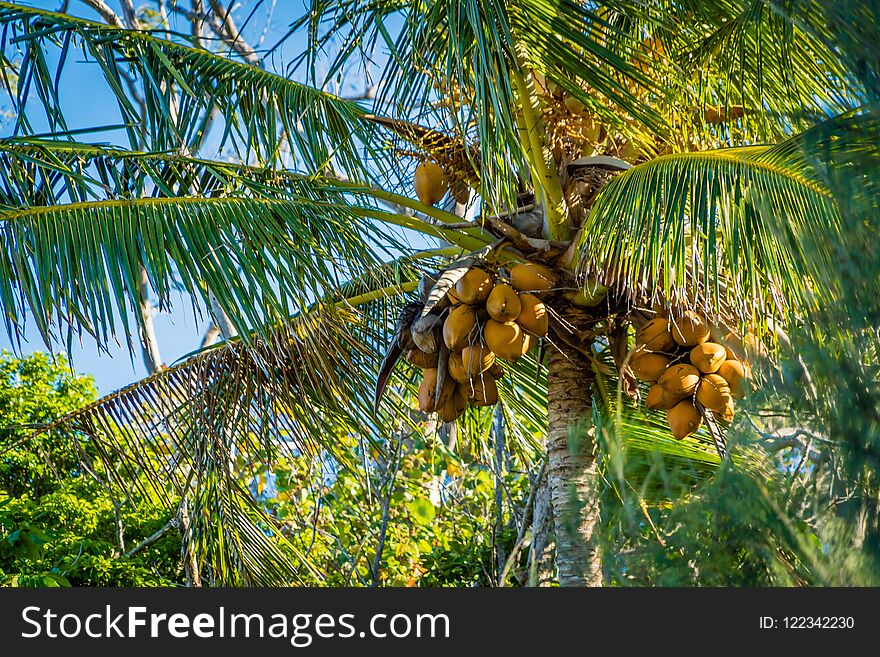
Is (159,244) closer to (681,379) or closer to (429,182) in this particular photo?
(429,182)

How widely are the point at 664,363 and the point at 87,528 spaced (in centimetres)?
539

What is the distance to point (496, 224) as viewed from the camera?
130 inches

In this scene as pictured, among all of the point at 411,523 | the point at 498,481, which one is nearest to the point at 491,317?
the point at 498,481

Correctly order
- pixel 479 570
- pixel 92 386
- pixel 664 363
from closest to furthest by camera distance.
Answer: pixel 664 363 < pixel 479 570 < pixel 92 386

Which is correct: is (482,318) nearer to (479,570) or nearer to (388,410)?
(388,410)

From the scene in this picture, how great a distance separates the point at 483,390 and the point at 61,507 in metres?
4.87

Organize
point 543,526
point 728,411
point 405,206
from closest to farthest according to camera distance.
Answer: point 728,411 < point 405,206 < point 543,526

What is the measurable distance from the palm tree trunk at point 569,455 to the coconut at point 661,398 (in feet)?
0.80

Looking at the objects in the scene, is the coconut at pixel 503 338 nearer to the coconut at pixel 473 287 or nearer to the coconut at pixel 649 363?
the coconut at pixel 473 287

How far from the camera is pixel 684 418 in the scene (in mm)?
3207

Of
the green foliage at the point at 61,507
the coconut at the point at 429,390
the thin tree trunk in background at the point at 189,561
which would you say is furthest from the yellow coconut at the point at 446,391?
the green foliage at the point at 61,507

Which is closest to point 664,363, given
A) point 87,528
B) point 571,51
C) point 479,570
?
point 571,51

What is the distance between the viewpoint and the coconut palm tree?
109 inches

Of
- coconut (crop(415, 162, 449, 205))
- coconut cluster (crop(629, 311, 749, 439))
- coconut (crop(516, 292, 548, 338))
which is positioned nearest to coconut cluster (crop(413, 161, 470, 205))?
coconut (crop(415, 162, 449, 205))
